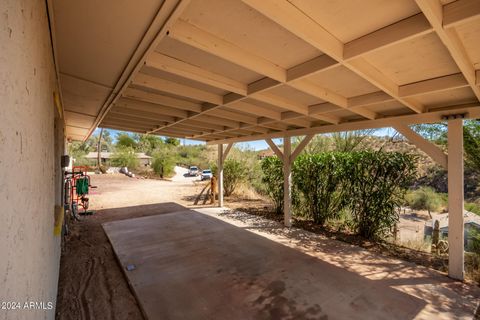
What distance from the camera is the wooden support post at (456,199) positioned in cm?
314

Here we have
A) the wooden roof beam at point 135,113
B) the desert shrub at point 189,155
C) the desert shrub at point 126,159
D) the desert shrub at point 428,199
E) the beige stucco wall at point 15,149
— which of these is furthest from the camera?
the desert shrub at point 189,155

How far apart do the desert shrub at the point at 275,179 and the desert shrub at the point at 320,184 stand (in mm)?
683

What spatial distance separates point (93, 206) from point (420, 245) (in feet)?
30.8

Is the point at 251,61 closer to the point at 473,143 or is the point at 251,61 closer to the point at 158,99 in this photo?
the point at 158,99

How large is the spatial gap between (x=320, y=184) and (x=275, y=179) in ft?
5.68

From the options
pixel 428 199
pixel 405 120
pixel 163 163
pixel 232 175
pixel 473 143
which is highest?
pixel 405 120

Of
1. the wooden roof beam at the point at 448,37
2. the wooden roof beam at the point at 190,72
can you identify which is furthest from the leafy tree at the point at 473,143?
the wooden roof beam at the point at 190,72

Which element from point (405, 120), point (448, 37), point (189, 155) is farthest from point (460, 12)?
point (189, 155)

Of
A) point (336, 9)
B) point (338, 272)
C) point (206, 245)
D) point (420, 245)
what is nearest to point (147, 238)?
point (206, 245)

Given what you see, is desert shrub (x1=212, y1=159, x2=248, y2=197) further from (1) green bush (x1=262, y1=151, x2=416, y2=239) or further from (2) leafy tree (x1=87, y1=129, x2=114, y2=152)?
(2) leafy tree (x1=87, y1=129, x2=114, y2=152)

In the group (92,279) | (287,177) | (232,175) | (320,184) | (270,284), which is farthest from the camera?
(232,175)

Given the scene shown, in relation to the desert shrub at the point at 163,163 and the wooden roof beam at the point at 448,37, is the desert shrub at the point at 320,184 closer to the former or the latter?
the wooden roof beam at the point at 448,37

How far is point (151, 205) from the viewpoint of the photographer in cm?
800

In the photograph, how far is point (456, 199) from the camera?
3.17 meters
